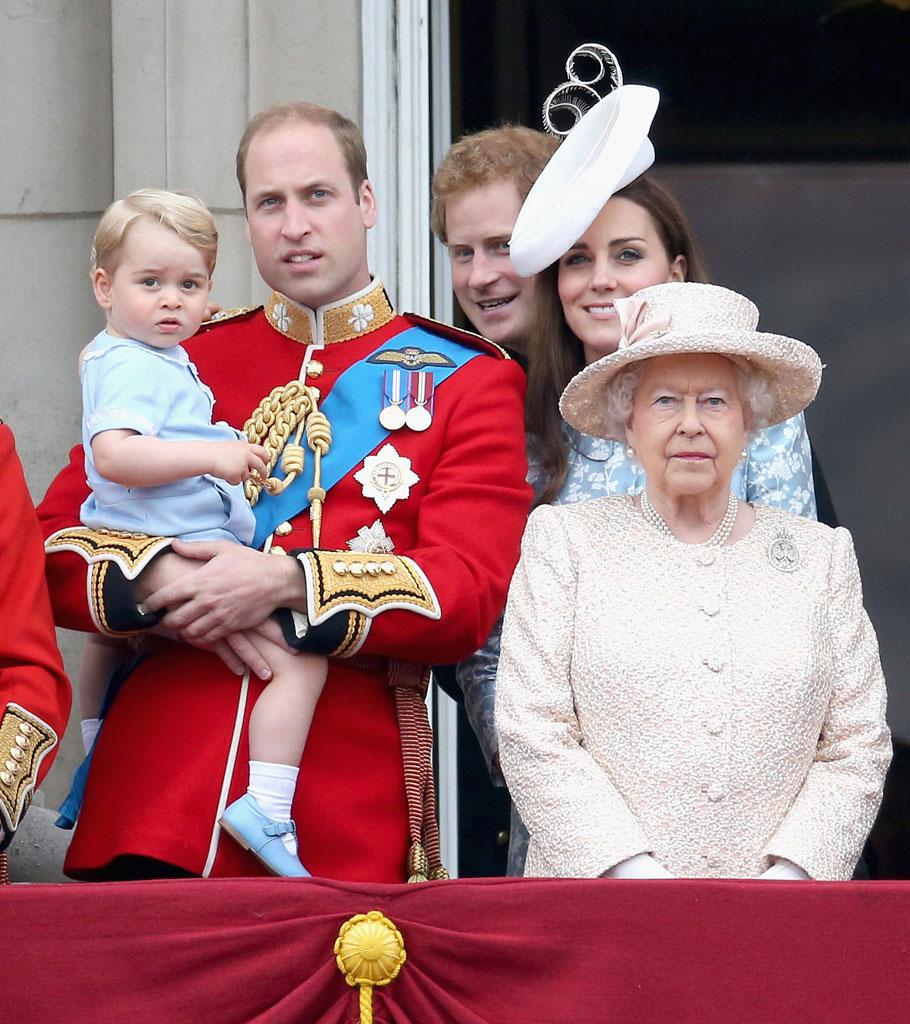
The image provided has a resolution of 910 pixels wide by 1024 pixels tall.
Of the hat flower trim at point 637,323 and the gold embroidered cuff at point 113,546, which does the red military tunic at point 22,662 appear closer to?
the gold embroidered cuff at point 113,546

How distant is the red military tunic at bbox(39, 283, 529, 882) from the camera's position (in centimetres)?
301

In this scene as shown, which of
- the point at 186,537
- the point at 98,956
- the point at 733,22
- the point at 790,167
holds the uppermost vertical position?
the point at 733,22

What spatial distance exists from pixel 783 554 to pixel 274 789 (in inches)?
31.5

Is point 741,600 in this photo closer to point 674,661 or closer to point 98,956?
point 674,661

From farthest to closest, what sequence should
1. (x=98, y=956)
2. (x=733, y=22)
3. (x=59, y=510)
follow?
(x=733, y=22), (x=59, y=510), (x=98, y=956)

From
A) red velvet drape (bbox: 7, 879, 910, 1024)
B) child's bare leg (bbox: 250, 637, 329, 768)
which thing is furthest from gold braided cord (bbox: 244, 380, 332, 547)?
red velvet drape (bbox: 7, 879, 910, 1024)

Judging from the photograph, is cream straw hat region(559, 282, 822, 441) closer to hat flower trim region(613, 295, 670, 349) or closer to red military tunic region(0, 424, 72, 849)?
hat flower trim region(613, 295, 670, 349)

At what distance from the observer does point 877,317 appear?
16.0 feet

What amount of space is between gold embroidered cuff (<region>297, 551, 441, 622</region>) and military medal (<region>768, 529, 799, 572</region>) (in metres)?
0.50

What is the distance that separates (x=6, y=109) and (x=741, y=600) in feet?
8.91

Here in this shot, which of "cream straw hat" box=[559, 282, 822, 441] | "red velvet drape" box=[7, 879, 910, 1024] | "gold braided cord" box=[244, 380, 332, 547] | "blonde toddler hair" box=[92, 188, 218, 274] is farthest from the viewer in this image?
"gold braided cord" box=[244, 380, 332, 547]

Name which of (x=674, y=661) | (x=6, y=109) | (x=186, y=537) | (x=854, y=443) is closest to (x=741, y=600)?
(x=674, y=661)

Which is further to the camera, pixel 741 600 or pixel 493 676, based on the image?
pixel 493 676

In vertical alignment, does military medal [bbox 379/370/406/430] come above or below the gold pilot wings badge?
below
